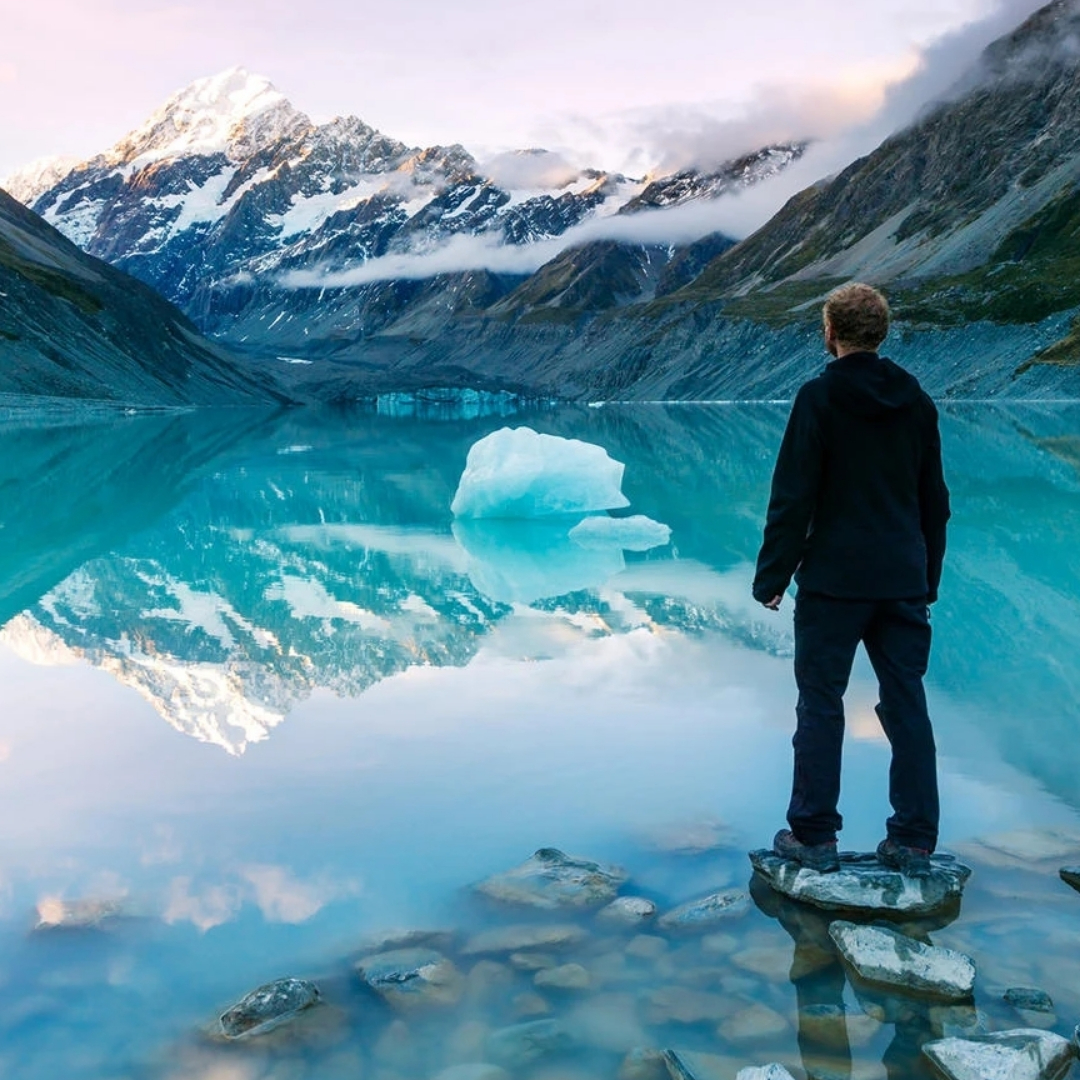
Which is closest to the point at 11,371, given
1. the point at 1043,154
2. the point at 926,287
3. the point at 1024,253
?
the point at 926,287

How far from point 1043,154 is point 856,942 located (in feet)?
644

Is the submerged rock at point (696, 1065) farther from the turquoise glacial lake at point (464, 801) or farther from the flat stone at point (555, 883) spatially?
the flat stone at point (555, 883)

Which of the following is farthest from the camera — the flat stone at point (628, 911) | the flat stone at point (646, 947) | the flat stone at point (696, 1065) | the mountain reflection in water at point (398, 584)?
the mountain reflection in water at point (398, 584)

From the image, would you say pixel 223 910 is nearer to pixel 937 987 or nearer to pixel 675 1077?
pixel 675 1077

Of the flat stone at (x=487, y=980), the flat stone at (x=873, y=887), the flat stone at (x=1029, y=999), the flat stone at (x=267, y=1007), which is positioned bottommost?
the flat stone at (x=267, y=1007)

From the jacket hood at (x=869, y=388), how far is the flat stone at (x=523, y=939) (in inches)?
136

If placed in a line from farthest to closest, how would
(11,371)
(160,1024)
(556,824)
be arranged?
1. (11,371)
2. (556,824)
3. (160,1024)

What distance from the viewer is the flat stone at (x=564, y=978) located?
21.0 ft

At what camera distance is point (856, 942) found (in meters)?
6.62

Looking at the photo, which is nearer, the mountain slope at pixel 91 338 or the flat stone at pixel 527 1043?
the flat stone at pixel 527 1043

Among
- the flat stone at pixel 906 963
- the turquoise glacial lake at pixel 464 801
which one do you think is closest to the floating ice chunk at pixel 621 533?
the turquoise glacial lake at pixel 464 801

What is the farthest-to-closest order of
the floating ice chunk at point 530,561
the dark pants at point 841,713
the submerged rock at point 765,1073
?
1. the floating ice chunk at point 530,561
2. the dark pants at point 841,713
3. the submerged rock at point 765,1073

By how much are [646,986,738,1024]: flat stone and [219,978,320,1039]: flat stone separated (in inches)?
67.8

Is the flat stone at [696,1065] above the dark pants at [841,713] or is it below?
below
